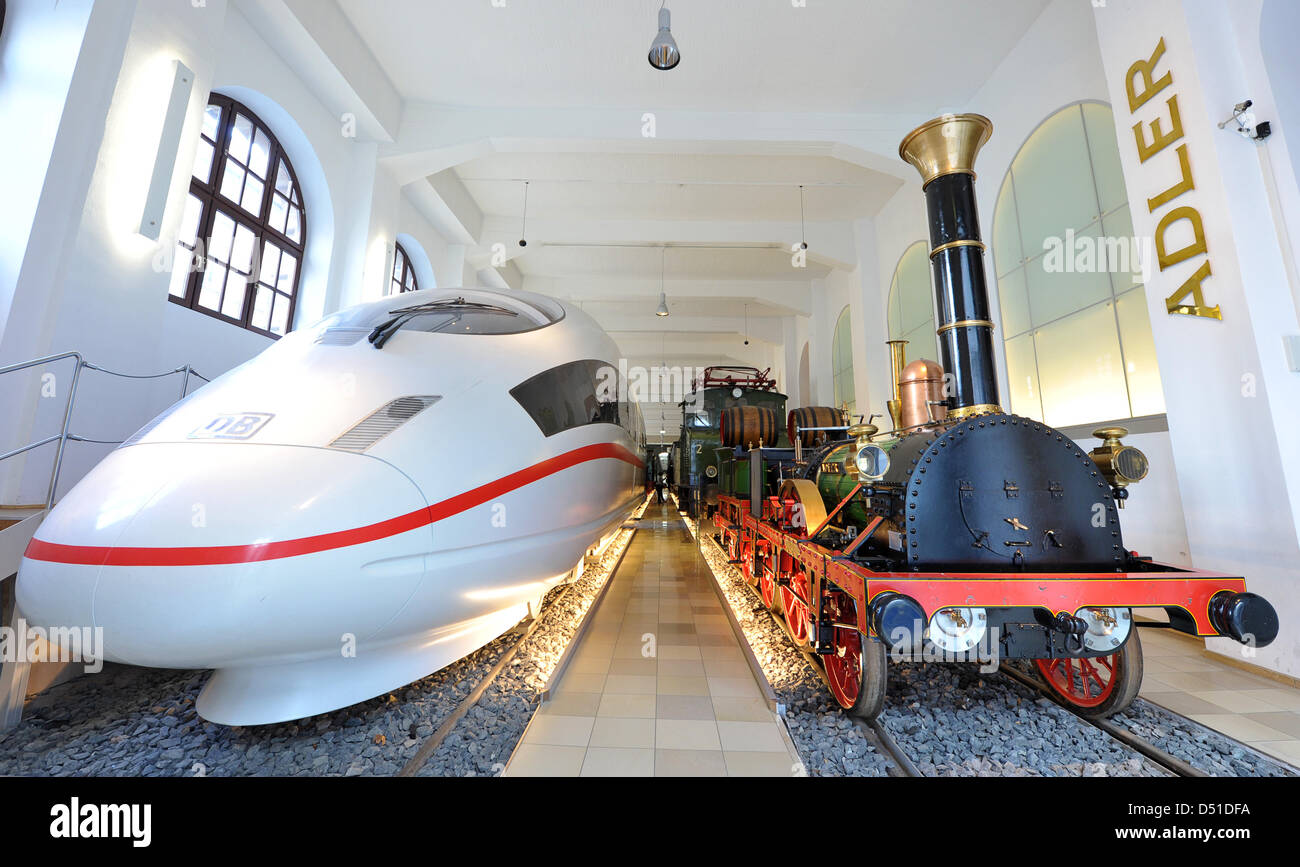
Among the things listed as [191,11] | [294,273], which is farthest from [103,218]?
[294,273]

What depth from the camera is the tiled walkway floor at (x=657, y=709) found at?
81.4 inches

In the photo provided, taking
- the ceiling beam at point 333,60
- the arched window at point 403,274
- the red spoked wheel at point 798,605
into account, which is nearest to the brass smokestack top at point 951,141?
the red spoked wheel at point 798,605

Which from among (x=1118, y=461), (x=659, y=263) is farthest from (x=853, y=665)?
(x=659, y=263)

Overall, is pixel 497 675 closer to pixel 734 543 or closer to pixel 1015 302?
pixel 734 543

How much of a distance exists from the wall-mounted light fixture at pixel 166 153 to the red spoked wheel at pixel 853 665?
5.70 m

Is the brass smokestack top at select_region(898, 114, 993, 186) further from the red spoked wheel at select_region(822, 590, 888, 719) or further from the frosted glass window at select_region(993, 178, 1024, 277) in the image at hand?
the frosted glass window at select_region(993, 178, 1024, 277)

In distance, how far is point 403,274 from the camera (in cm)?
955

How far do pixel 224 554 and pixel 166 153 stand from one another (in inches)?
173

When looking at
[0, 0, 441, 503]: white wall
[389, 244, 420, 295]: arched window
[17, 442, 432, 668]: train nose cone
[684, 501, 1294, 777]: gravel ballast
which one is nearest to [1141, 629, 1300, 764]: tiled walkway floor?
[684, 501, 1294, 777]: gravel ballast

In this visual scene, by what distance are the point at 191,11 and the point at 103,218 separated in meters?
2.16

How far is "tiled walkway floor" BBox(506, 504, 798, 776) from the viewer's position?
2066 millimetres

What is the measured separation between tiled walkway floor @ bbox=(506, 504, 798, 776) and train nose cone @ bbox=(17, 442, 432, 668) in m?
1.00
